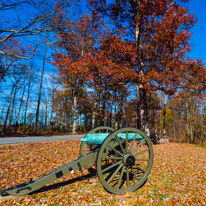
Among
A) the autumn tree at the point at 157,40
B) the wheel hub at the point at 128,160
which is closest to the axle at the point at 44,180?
the wheel hub at the point at 128,160

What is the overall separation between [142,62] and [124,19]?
345 centimetres

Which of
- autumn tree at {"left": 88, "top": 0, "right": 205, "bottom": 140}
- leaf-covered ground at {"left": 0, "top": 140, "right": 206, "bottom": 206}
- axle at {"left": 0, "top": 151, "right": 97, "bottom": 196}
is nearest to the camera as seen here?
axle at {"left": 0, "top": 151, "right": 97, "bottom": 196}

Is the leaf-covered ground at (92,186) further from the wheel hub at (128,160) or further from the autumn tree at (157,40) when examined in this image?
the autumn tree at (157,40)

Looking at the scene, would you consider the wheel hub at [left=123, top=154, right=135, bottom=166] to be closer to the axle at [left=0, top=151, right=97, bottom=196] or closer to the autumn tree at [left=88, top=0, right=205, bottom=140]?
the axle at [left=0, top=151, right=97, bottom=196]

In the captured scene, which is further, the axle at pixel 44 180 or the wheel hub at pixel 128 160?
the wheel hub at pixel 128 160

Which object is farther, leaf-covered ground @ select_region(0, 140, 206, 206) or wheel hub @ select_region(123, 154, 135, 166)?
wheel hub @ select_region(123, 154, 135, 166)

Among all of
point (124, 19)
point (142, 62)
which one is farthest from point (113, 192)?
point (124, 19)

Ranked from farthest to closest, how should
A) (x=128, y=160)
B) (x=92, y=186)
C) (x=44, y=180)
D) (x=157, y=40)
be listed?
(x=157, y=40) → (x=92, y=186) → (x=128, y=160) → (x=44, y=180)

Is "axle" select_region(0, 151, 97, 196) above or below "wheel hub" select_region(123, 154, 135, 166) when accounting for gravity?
below

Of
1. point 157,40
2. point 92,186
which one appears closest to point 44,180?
point 92,186

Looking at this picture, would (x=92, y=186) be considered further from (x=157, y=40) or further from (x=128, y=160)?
(x=157, y=40)

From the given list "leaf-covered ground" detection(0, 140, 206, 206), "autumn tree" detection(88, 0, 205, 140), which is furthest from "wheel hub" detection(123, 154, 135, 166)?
"autumn tree" detection(88, 0, 205, 140)

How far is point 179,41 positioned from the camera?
747cm

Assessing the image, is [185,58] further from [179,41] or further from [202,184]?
[202,184]
